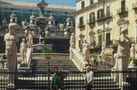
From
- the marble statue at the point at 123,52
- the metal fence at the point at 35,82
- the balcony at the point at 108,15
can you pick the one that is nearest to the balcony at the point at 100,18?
the balcony at the point at 108,15

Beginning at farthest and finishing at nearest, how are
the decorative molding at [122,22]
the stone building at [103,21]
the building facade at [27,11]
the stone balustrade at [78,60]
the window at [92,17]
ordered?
the building facade at [27,11]
the window at [92,17]
the decorative molding at [122,22]
the stone building at [103,21]
the stone balustrade at [78,60]

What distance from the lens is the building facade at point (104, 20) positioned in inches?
2043

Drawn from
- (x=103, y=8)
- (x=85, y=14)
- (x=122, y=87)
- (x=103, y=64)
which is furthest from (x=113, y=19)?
(x=122, y=87)

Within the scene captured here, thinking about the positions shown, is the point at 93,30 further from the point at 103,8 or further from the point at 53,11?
the point at 53,11

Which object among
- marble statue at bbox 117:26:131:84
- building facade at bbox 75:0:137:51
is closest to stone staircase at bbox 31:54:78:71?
marble statue at bbox 117:26:131:84

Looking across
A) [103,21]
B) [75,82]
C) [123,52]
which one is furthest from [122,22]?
[75,82]

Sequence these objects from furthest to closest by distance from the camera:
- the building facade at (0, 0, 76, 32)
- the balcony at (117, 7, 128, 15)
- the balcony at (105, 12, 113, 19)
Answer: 1. the building facade at (0, 0, 76, 32)
2. the balcony at (105, 12, 113, 19)
3. the balcony at (117, 7, 128, 15)

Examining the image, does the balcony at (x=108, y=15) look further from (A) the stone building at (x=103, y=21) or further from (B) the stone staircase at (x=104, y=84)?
(B) the stone staircase at (x=104, y=84)

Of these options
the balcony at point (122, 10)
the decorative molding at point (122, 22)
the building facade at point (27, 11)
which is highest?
the building facade at point (27, 11)

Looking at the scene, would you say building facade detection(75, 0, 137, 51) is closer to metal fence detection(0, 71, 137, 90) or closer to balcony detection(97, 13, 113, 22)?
balcony detection(97, 13, 113, 22)

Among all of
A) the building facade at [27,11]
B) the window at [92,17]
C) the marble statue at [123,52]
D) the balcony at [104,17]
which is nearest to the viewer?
the marble statue at [123,52]

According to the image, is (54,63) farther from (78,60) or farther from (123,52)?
(123,52)

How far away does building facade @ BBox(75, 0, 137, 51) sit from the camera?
5189cm

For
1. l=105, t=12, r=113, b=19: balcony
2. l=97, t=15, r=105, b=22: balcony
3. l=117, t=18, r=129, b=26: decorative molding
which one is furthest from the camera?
l=97, t=15, r=105, b=22: balcony
